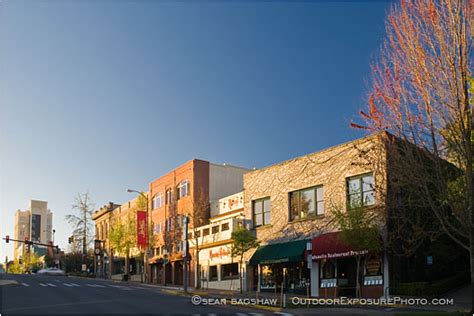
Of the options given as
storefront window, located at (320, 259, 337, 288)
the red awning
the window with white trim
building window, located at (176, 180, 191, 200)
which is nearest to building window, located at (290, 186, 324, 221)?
the red awning

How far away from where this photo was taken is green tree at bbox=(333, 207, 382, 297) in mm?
28422

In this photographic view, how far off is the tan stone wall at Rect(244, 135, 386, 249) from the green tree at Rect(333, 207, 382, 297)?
1605 mm

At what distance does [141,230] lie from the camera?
197ft

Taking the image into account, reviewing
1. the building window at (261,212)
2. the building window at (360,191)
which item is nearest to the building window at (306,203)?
the building window at (360,191)

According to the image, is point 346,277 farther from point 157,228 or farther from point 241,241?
point 157,228

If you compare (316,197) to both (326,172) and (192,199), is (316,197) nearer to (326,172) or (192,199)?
(326,172)

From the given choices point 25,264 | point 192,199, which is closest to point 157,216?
point 192,199

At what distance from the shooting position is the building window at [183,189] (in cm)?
5310

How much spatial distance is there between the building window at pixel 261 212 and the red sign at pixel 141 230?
20991 millimetres

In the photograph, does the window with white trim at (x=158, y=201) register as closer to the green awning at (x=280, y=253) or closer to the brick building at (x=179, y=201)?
the brick building at (x=179, y=201)

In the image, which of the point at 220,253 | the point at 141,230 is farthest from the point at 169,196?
the point at 220,253

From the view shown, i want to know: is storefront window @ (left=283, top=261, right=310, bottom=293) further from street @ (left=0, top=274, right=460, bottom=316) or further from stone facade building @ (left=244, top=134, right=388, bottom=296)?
street @ (left=0, top=274, right=460, bottom=316)

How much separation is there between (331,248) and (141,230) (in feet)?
105

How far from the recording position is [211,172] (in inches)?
2074
